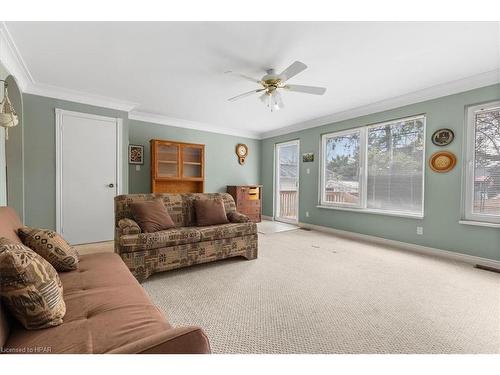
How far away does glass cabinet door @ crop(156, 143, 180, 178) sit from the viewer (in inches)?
184

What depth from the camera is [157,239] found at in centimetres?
240

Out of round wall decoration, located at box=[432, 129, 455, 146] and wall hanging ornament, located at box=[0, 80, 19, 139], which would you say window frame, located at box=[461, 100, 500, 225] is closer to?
round wall decoration, located at box=[432, 129, 455, 146]

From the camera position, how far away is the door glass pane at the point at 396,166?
11.5 feet

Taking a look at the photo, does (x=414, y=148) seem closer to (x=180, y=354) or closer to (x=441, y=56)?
(x=441, y=56)

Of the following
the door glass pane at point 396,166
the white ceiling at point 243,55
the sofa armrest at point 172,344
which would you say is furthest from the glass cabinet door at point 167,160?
the sofa armrest at point 172,344

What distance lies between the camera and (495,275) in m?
2.56

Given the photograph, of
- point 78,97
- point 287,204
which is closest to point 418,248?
point 287,204

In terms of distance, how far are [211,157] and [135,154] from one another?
5.59 feet

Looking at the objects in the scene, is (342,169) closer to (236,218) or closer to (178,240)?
(236,218)

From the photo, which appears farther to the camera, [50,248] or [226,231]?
[226,231]

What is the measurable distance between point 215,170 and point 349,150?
3050mm

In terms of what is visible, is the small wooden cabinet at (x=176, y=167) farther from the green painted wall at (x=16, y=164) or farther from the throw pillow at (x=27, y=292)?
the throw pillow at (x=27, y=292)

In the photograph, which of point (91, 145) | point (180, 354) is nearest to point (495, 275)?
point (180, 354)

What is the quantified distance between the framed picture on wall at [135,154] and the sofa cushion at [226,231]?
2624mm
